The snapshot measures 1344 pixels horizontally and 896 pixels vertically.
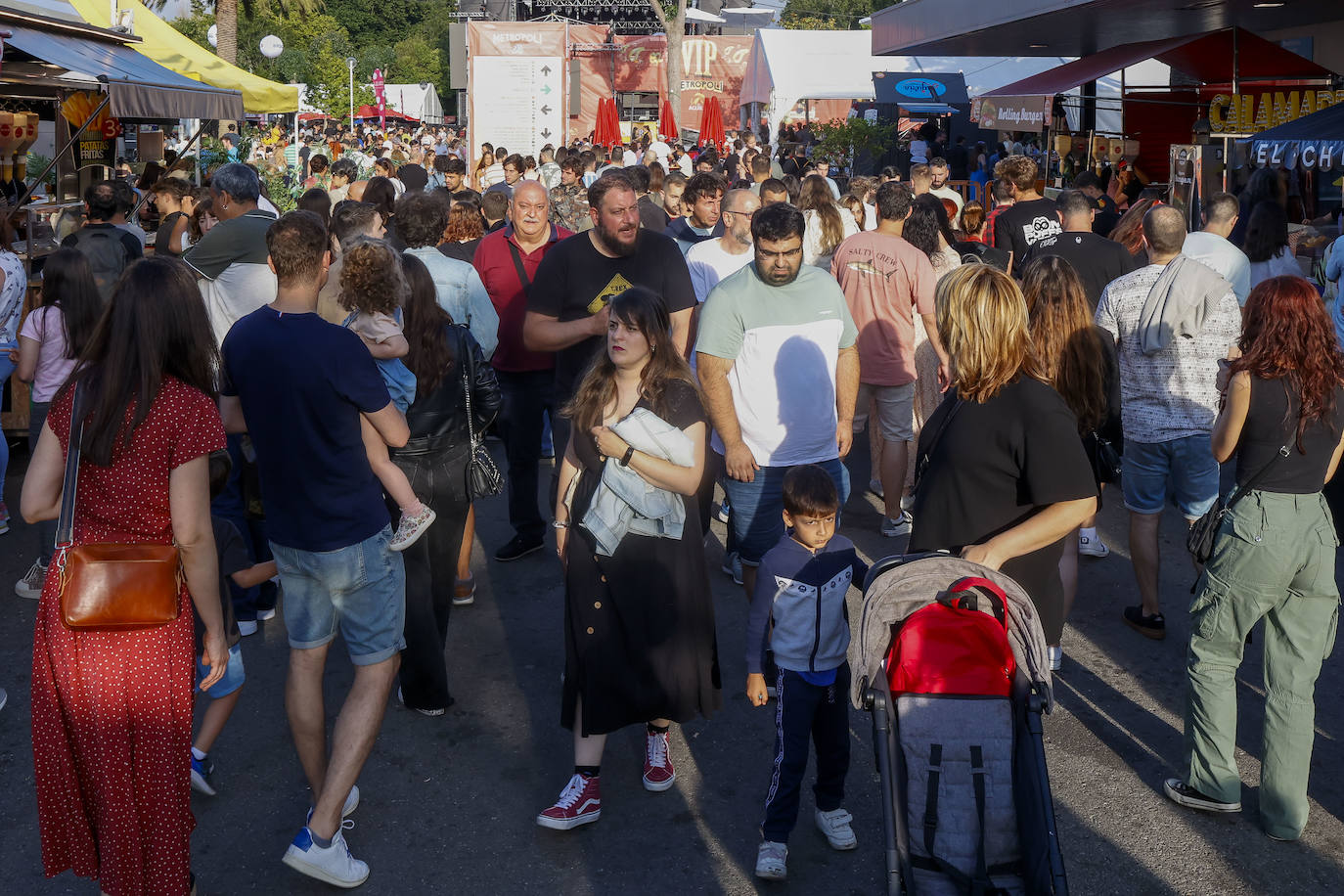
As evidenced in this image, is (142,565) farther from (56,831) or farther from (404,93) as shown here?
(404,93)

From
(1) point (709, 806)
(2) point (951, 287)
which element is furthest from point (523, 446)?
(2) point (951, 287)

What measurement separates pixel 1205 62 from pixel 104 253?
39.5 ft

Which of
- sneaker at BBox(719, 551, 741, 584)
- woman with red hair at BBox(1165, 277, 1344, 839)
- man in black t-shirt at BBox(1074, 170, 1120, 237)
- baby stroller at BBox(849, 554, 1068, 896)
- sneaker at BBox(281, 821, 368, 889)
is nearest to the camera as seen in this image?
baby stroller at BBox(849, 554, 1068, 896)

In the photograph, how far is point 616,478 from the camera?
4.00 metres

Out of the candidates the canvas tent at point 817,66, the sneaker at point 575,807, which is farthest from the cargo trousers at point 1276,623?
the canvas tent at point 817,66

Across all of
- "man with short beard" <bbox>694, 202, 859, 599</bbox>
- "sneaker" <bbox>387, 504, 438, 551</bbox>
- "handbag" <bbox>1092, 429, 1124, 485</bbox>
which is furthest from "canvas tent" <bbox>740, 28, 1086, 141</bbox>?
"sneaker" <bbox>387, 504, 438, 551</bbox>

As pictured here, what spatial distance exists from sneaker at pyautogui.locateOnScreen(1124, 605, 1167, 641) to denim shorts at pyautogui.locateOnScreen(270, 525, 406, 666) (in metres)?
3.74

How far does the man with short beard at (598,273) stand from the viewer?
5.89 m

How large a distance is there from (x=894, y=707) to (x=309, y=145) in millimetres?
29770

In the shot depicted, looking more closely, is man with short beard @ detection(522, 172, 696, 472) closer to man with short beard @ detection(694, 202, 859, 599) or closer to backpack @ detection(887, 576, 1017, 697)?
man with short beard @ detection(694, 202, 859, 599)

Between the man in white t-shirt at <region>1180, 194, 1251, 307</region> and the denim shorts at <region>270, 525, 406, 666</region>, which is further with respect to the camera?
the man in white t-shirt at <region>1180, 194, 1251, 307</region>

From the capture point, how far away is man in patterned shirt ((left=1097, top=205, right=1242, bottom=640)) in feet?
19.2

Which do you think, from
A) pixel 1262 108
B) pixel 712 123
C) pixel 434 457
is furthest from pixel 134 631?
pixel 712 123

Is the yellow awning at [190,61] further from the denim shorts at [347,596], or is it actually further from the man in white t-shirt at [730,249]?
the denim shorts at [347,596]
